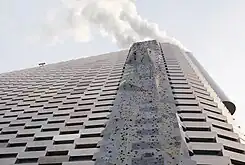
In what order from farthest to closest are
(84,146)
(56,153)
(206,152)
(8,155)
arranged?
(8,155), (84,146), (56,153), (206,152)

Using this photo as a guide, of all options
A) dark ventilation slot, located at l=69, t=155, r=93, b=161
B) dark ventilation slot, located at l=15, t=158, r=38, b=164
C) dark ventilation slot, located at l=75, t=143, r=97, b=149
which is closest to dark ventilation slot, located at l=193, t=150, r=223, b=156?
dark ventilation slot, located at l=69, t=155, r=93, b=161

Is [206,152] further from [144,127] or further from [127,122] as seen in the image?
[127,122]

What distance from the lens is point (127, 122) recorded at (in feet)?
54.7

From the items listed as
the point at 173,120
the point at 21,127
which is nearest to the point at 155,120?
the point at 173,120

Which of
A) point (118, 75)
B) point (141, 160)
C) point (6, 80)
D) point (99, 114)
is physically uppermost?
point (6, 80)

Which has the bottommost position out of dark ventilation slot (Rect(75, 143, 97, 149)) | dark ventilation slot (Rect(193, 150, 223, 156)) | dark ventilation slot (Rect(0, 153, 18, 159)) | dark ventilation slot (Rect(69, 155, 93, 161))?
dark ventilation slot (Rect(193, 150, 223, 156))

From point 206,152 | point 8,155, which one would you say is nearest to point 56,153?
point 8,155

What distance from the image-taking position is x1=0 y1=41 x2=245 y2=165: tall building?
15.0m

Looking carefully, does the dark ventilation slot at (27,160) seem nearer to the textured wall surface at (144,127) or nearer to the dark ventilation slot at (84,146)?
the dark ventilation slot at (84,146)

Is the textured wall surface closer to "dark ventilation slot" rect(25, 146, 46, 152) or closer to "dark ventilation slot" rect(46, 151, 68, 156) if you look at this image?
"dark ventilation slot" rect(46, 151, 68, 156)

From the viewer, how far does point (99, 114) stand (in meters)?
21.0

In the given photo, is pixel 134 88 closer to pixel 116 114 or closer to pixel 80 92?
pixel 116 114

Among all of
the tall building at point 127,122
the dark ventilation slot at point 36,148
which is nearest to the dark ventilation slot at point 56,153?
the tall building at point 127,122

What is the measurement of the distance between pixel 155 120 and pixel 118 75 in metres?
11.9
